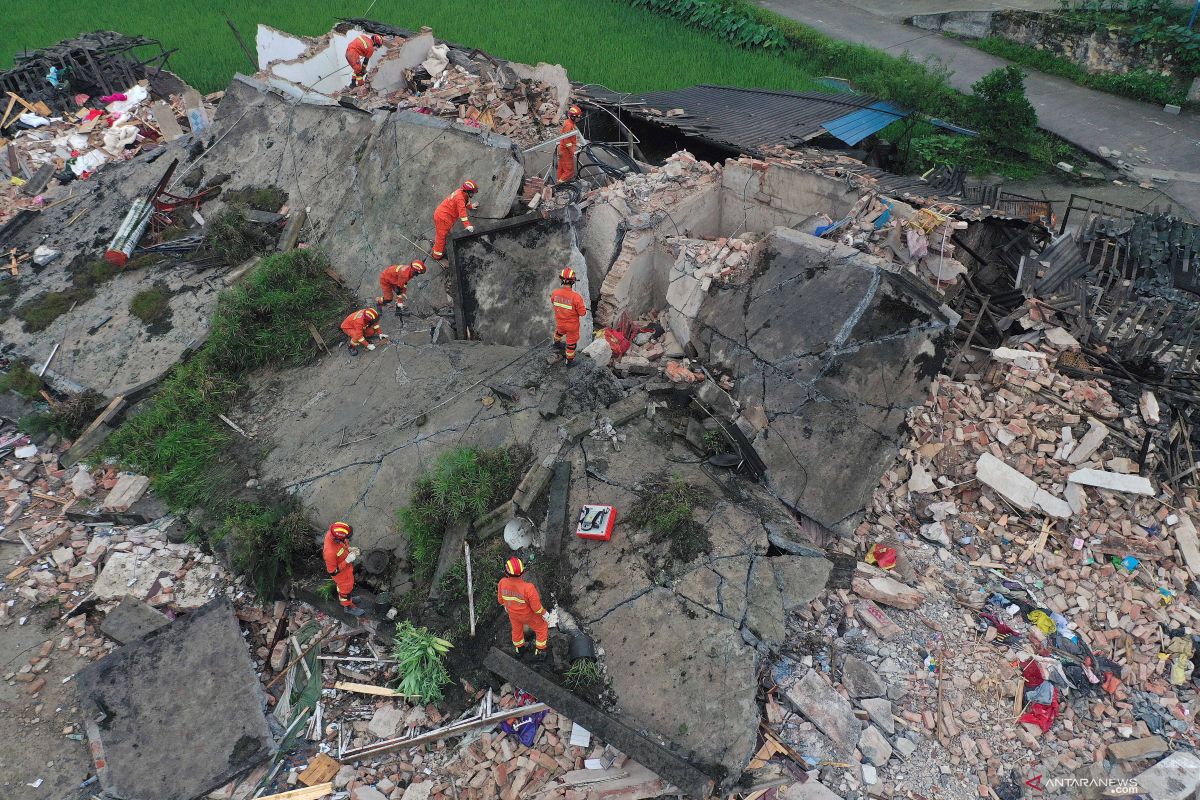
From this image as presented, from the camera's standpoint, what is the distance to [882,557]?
224 inches

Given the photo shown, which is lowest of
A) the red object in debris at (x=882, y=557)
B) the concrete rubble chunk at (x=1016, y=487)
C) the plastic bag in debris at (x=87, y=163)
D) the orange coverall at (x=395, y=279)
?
the red object in debris at (x=882, y=557)

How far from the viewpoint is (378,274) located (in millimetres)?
8156

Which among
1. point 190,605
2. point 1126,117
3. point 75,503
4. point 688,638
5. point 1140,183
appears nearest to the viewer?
point 688,638

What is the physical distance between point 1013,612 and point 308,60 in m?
12.1

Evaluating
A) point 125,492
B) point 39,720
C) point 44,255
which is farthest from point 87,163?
point 39,720

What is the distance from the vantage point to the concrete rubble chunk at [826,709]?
4.56m

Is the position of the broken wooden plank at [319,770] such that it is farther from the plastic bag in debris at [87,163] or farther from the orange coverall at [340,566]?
the plastic bag in debris at [87,163]

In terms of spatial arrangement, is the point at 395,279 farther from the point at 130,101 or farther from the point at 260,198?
the point at 130,101

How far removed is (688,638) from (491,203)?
5.08 m

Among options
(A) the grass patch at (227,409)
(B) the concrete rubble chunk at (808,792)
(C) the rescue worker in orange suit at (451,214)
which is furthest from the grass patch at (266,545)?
(B) the concrete rubble chunk at (808,792)

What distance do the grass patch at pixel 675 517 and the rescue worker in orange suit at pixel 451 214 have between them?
3.64 metres

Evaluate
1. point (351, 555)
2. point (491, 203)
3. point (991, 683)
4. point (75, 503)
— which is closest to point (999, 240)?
point (991, 683)

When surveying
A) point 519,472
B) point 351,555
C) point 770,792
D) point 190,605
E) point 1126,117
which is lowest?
point 190,605

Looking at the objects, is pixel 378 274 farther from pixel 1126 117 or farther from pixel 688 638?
pixel 1126 117
